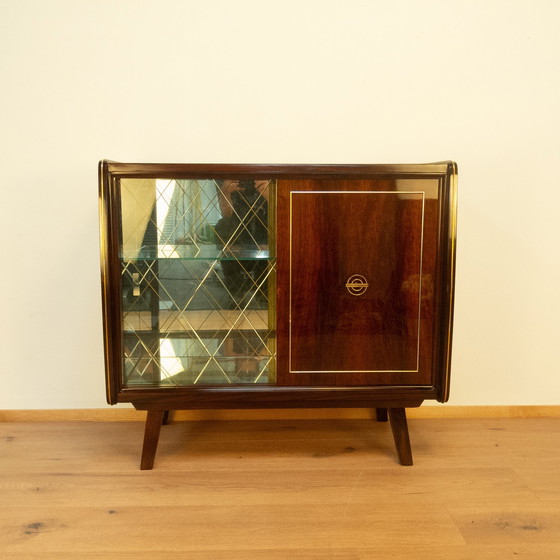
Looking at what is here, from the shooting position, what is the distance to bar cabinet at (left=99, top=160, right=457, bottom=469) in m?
1.20

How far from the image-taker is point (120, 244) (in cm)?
121

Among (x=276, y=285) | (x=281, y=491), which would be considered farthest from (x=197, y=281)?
(x=281, y=491)

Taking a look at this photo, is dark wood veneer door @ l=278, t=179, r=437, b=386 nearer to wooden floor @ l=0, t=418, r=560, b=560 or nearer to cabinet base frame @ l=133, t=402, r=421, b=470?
cabinet base frame @ l=133, t=402, r=421, b=470

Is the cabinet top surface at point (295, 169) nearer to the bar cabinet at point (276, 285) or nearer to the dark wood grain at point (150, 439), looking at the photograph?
the bar cabinet at point (276, 285)

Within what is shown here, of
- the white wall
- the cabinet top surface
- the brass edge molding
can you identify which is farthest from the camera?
the brass edge molding

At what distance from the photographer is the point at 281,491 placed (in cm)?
117

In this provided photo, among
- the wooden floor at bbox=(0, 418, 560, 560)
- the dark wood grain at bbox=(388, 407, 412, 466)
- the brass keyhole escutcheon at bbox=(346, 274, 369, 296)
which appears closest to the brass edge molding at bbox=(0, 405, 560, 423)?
the wooden floor at bbox=(0, 418, 560, 560)

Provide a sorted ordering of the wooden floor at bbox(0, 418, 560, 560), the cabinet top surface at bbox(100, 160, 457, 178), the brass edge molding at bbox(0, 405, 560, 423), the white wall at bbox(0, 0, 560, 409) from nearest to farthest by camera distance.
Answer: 1. the wooden floor at bbox(0, 418, 560, 560)
2. the cabinet top surface at bbox(100, 160, 457, 178)
3. the white wall at bbox(0, 0, 560, 409)
4. the brass edge molding at bbox(0, 405, 560, 423)

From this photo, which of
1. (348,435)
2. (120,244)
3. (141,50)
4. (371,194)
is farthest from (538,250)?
(141,50)

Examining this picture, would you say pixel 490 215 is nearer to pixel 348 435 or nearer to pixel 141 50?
pixel 348 435

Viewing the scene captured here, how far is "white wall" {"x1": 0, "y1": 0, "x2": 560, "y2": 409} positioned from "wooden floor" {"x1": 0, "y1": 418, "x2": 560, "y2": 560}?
37 cm

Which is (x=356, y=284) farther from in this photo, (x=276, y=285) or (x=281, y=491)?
(x=281, y=491)

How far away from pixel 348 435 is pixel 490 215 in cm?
82

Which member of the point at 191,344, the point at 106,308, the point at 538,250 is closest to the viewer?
the point at 106,308
